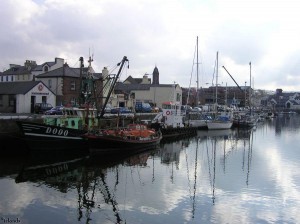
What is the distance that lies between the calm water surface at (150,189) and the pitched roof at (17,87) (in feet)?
72.4

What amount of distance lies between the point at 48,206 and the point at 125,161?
13.3 meters

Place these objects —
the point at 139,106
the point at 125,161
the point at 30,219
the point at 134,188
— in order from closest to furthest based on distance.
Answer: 1. the point at 30,219
2. the point at 134,188
3. the point at 125,161
4. the point at 139,106

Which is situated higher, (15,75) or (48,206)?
(15,75)

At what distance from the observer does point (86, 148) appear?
3428 cm

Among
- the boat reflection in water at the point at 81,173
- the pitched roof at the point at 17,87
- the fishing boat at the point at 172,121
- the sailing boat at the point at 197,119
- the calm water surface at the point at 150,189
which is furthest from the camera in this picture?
the sailing boat at the point at 197,119

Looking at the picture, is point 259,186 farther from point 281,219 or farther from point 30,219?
point 30,219

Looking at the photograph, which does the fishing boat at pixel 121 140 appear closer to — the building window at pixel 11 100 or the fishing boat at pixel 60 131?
the fishing boat at pixel 60 131

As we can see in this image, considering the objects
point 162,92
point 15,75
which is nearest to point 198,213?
point 162,92

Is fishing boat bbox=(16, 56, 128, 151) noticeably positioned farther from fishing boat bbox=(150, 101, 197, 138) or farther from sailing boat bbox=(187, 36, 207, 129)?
sailing boat bbox=(187, 36, 207, 129)

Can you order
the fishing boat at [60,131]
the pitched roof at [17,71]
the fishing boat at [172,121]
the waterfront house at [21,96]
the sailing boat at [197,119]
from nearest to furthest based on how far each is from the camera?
1. the fishing boat at [60,131]
2. the fishing boat at [172,121]
3. the waterfront house at [21,96]
4. the sailing boat at [197,119]
5. the pitched roof at [17,71]

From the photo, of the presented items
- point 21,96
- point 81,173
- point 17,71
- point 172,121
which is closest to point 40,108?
point 21,96

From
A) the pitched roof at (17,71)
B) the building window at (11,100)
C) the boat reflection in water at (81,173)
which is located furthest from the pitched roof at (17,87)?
the pitched roof at (17,71)

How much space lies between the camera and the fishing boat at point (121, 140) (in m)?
33.4

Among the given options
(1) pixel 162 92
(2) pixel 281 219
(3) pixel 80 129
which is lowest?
A: (2) pixel 281 219
